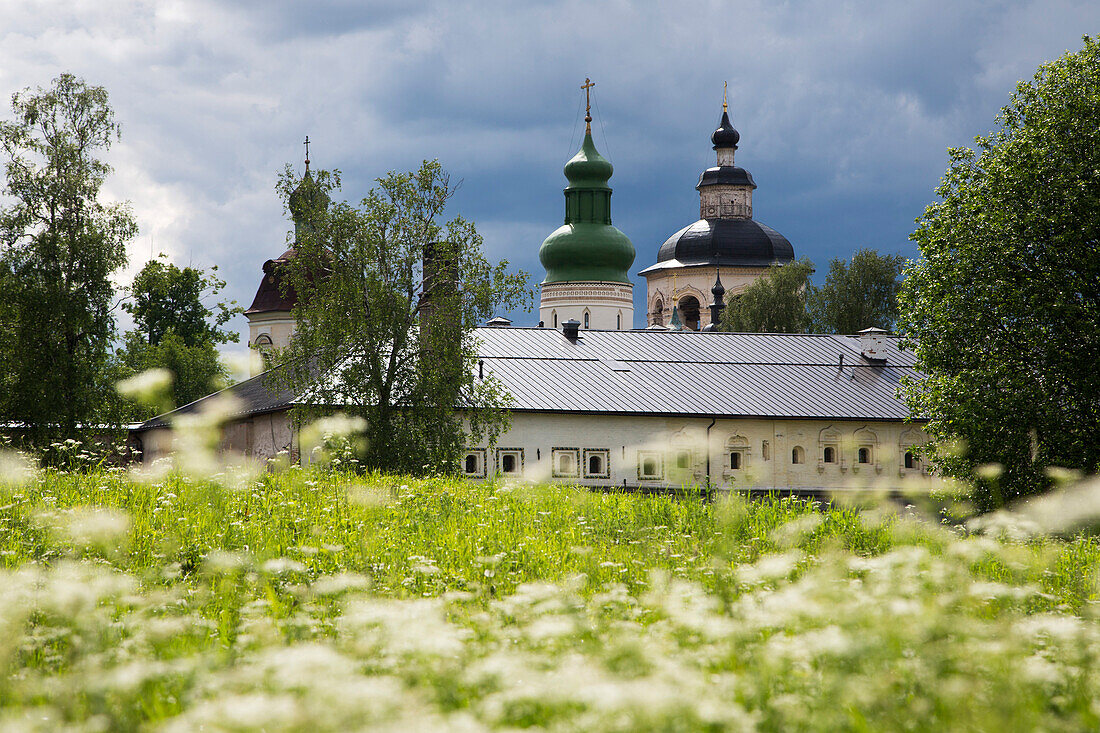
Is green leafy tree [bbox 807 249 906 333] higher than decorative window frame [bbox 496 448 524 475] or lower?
higher

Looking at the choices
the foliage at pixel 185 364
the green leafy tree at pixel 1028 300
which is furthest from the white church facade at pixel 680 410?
the foliage at pixel 185 364

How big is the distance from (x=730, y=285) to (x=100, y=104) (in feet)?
194

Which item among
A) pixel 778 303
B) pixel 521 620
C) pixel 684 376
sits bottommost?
pixel 521 620

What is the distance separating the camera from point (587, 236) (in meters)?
73.0

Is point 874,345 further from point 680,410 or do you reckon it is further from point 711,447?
point 680,410

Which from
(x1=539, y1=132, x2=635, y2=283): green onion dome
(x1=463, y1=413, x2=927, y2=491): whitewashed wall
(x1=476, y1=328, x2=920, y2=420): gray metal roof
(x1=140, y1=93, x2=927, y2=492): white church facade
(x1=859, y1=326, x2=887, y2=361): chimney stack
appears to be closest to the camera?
(x1=463, y1=413, x2=927, y2=491): whitewashed wall

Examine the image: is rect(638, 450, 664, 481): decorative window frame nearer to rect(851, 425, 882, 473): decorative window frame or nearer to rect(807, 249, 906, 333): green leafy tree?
rect(851, 425, 882, 473): decorative window frame

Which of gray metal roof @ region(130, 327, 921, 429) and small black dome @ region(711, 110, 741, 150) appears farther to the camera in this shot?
small black dome @ region(711, 110, 741, 150)

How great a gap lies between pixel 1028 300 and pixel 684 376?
15651mm

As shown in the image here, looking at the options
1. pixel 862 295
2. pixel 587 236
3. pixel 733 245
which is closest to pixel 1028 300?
pixel 862 295

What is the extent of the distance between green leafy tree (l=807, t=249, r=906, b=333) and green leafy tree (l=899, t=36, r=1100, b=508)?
114 feet

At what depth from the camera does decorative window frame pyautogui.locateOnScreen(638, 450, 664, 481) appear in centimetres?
3347

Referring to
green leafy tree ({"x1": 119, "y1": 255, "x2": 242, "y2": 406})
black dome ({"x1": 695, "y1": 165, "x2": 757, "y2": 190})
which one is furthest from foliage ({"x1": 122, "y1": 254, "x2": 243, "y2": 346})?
black dome ({"x1": 695, "y1": 165, "x2": 757, "y2": 190})

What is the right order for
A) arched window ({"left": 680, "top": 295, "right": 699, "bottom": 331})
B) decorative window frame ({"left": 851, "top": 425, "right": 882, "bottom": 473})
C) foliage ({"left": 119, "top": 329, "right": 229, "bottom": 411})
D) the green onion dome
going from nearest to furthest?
decorative window frame ({"left": 851, "top": 425, "right": 882, "bottom": 473}) < foliage ({"left": 119, "top": 329, "right": 229, "bottom": 411}) < the green onion dome < arched window ({"left": 680, "top": 295, "right": 699, "bottom": 331})
